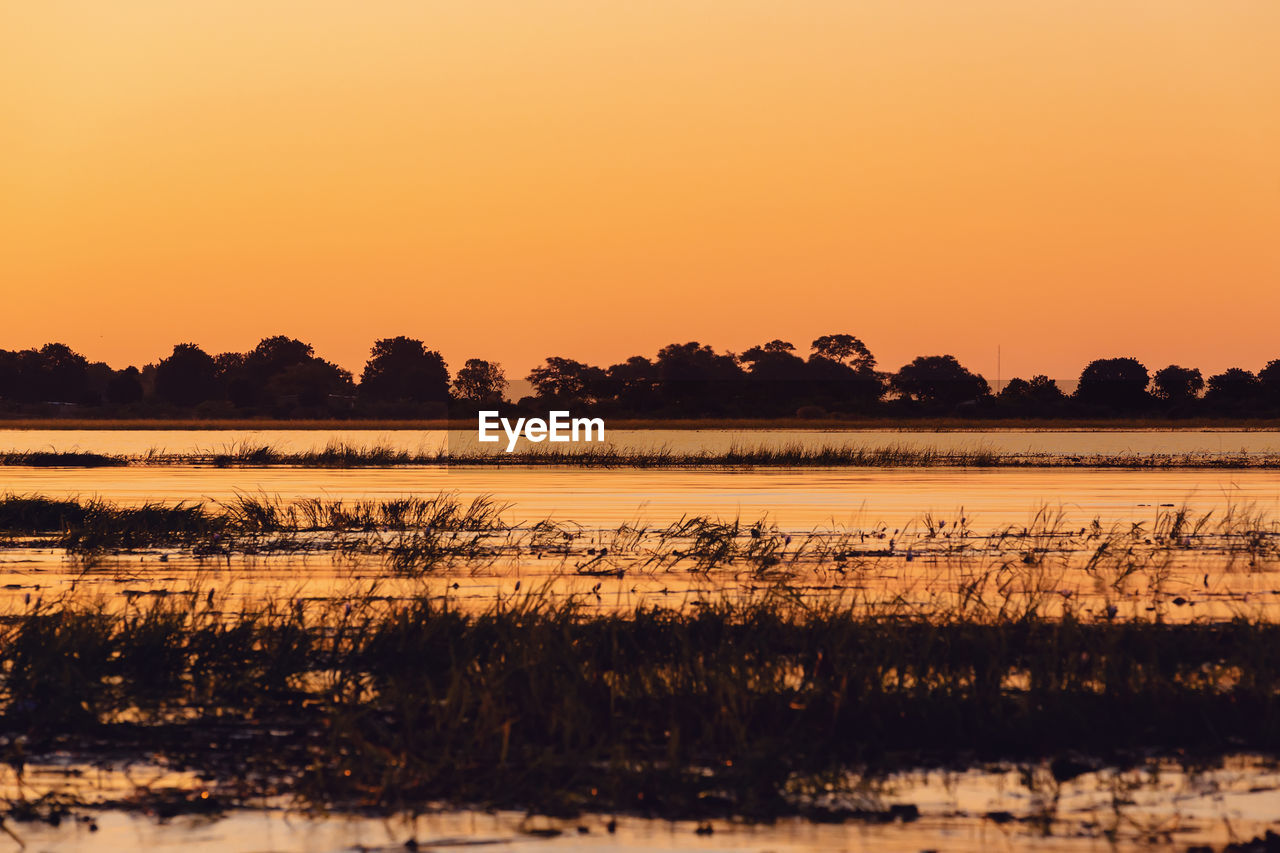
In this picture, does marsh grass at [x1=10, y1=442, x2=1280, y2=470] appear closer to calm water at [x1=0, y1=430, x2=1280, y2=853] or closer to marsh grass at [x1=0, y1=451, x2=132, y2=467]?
marsh grass at [x1=0, y1=451, x2=132, y2=467]

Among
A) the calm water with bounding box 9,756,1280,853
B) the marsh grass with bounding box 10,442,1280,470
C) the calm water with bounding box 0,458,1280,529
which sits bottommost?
the calm water with bounding box 9,756,1280,853

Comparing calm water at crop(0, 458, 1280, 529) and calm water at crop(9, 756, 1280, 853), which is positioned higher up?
calm water at crop(0, 458, 1280, 529)

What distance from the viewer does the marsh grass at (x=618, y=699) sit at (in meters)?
9.94

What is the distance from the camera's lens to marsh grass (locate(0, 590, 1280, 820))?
994 centimetres

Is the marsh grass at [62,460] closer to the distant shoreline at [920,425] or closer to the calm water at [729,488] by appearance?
the calm water at [729,488]

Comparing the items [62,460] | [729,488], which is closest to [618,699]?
[729,488]

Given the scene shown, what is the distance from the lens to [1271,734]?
35.9ft

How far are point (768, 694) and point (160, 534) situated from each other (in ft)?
69.8

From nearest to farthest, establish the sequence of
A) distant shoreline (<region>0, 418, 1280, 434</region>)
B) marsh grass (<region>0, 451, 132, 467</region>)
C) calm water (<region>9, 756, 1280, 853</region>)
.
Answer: calm water (<region>9, 756, 1280, 853</region>) < marsh grass (<region>0, 451, 132, 467</region>) < distant shoreline (<region>0, 418, 1280, 434</region>)

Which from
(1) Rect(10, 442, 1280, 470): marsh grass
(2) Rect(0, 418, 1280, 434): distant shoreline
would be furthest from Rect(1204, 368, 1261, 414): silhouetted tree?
(1) Rect(10, 442, 1280, 470): marsh grass

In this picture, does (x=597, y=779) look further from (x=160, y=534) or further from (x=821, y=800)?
(x=160, y=534)

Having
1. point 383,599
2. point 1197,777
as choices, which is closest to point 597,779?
point 1197,777

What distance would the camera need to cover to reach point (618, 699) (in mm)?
12031

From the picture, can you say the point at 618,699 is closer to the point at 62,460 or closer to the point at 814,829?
the point at 814,829
